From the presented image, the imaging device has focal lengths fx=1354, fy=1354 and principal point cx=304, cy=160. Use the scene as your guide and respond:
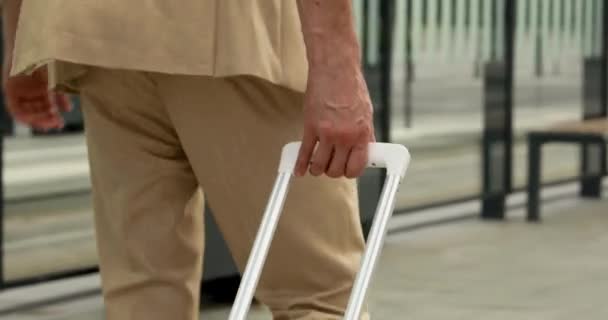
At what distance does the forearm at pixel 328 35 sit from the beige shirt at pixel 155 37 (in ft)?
0.28

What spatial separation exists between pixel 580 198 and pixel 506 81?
1.35 m

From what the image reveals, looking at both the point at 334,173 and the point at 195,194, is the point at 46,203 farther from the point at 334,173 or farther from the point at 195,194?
the point at 334,173

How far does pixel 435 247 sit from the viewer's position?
6324 millimetres

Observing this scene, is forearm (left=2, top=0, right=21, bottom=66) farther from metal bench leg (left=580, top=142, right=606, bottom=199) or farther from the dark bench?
metal bench leg (left=580, top=142, right=606, bottom=199)

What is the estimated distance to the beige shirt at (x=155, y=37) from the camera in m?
Answer: 1.78

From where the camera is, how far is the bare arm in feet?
5.63

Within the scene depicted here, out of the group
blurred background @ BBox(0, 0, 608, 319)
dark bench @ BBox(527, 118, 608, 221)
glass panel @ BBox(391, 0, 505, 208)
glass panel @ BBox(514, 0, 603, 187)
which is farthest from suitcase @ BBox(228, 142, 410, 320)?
glass panel @ BBox(514, 0, 603, 187)

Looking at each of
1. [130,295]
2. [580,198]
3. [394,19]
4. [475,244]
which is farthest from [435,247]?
[130,295]

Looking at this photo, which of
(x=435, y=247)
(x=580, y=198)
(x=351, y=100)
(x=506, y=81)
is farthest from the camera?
(x=580, y=198)

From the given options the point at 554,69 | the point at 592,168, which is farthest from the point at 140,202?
the point at 592,168

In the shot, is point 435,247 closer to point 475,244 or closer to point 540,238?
point 475,244

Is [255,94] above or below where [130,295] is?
above

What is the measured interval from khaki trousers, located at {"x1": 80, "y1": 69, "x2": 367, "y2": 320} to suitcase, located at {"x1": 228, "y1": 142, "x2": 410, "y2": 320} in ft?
0.32

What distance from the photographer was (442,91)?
714 cm
